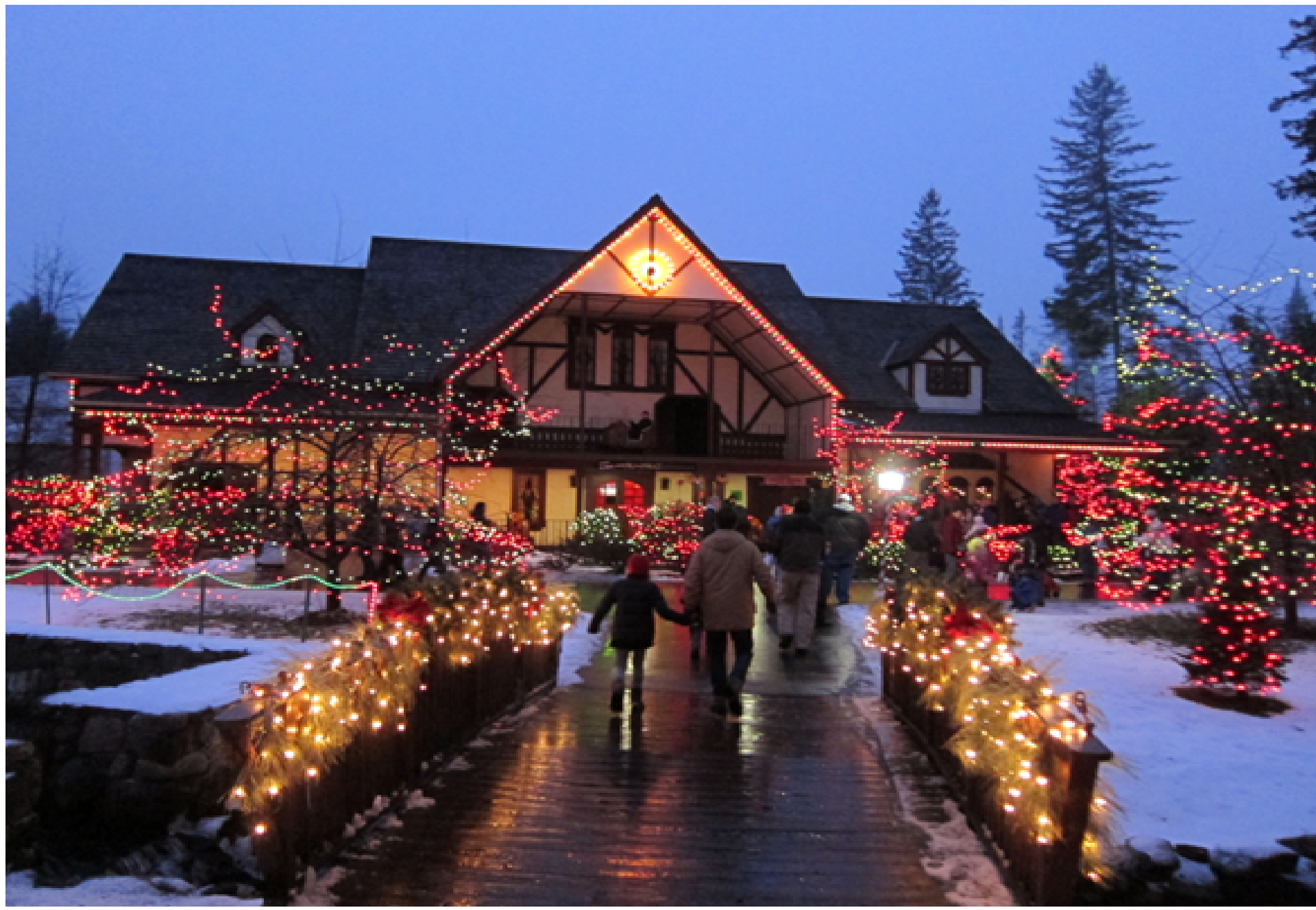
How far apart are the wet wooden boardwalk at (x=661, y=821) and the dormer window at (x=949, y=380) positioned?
20776 mm

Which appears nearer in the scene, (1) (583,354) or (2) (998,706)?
(2) (998,706)

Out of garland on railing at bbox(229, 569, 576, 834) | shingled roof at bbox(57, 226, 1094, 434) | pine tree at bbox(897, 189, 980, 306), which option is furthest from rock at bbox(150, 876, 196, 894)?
pine tree at bbox(897, 189, 980, 306)

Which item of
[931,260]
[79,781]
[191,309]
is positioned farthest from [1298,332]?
[931,260]

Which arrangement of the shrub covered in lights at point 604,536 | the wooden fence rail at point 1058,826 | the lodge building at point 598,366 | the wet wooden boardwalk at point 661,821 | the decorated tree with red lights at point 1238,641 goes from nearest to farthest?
the wooden fence rail at point 1058,826
the wet wooden boardwalk at point 661,821
the decorated tree with red lights at point 1238,641
the shrub covered in lights at point 604,536
the lodge building at point 598,366

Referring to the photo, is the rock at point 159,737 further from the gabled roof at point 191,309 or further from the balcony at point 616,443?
the balcony at point 616,443

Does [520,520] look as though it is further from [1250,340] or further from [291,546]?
[1250,340]

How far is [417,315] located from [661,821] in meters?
22.2

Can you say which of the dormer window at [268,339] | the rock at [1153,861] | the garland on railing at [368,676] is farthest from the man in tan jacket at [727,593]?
the dormer window at [268,339]

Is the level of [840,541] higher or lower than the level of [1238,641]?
higher

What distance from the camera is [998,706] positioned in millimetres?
5980

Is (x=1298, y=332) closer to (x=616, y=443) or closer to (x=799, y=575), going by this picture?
(x=799, y=575)

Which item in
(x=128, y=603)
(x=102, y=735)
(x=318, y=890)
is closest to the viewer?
(x=318, y=890)

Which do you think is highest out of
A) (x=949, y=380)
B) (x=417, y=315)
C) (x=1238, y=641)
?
(x=417, y=315)

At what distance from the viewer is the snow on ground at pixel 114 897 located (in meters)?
5.34
